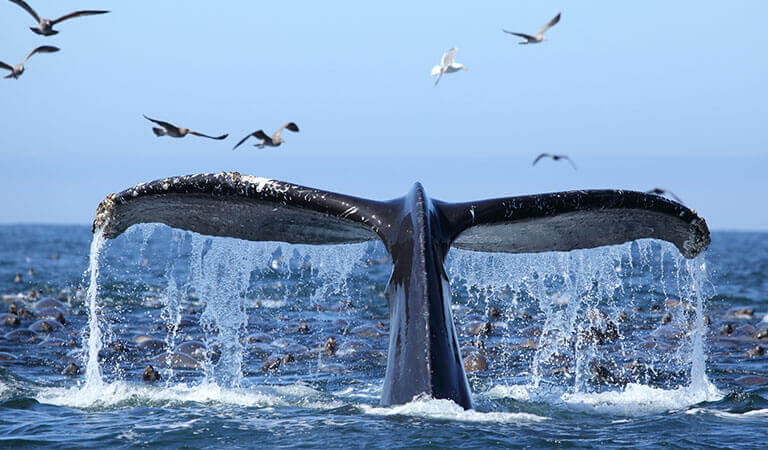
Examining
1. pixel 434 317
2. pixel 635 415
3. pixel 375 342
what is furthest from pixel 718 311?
pixel 434 317

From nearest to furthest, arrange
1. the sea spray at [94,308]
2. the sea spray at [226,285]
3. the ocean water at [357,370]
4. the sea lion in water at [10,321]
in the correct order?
the ocean water at [357,370] → the sea spray at [94,308] → the sea spray at [226,285] → the sea lion in water at [10,321]

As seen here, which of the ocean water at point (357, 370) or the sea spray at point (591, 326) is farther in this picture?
the sea spray at point (591, 326)

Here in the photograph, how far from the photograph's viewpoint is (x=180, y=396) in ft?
32.0

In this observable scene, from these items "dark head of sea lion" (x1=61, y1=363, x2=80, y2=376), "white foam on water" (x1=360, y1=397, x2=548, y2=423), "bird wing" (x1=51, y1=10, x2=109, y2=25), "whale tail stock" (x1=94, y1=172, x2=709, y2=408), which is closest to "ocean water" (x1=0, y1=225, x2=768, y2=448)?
"white foam on water" (x1=360, y1=397, x2=548, y2=423)

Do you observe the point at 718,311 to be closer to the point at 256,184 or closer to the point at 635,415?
the point at 635,415

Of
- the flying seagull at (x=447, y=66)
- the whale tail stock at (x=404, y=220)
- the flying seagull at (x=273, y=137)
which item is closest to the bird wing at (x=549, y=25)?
the flying seagull at (x=447, y=66)

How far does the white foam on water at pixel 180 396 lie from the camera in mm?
9352

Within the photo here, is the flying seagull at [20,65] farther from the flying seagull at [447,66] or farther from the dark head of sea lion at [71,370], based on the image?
the flying seagull at [447,66]

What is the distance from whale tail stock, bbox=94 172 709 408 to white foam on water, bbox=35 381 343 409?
184 centimetres

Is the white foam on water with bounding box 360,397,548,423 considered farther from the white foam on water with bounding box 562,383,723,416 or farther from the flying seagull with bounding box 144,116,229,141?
Result: the flying seagull with bounding box 144,116,229,141

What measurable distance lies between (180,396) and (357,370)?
122 inches

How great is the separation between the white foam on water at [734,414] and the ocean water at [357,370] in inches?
1.8

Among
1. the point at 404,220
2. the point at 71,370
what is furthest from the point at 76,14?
the point at 404,220

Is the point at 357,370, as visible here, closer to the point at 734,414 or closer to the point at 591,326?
the point at 734,414
